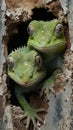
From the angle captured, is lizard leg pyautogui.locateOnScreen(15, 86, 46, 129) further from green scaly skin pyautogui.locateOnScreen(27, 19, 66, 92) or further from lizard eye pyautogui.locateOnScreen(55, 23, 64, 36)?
lizard eye pyautogui.locateOnScreen(55, 23, 64, 36)

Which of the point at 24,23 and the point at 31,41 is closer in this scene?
the point at 31,41

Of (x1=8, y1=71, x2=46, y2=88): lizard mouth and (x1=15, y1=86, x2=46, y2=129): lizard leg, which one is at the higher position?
(x1=8, y1=71, x2=46, y2=88): lizard mouth

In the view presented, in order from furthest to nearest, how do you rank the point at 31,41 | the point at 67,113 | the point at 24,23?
1. the point at 24,23
2. the point at 31,41
3. the point at 67,113

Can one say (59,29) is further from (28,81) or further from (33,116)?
(33,116)

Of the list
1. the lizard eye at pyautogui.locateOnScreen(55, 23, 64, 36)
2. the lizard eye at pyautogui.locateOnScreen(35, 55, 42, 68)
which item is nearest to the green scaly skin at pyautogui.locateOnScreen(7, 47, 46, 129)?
the lizard eye at pyautogui.locateOnScreen(35, 55, 42, 68)

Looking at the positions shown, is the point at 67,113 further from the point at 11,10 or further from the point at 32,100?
the point at 11,10

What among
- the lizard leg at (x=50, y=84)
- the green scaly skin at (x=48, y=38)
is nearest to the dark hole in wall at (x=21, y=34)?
the green scaly skin at (x=48, y=38)

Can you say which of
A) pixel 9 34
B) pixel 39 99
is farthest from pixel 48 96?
pixel 9 34

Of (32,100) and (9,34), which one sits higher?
(9,34)
